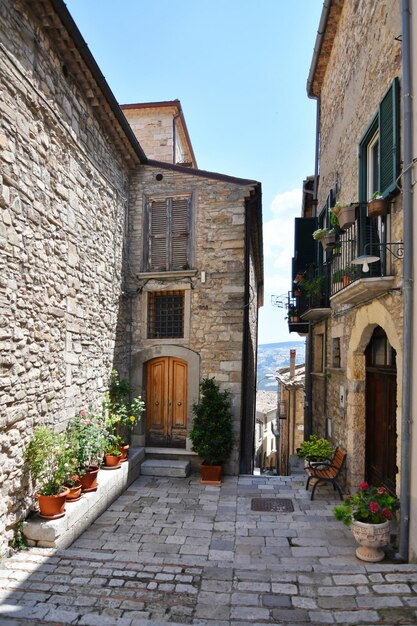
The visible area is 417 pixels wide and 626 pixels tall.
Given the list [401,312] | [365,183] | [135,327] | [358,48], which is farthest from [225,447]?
[358,48]

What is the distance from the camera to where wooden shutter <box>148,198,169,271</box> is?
8812 mm

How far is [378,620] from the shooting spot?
3305 mm

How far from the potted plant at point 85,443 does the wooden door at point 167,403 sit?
7.54 feet

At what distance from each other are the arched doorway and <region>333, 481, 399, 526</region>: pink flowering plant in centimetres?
89

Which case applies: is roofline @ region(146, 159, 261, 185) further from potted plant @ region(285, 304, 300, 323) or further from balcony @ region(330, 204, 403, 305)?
potted plant @ region(285, 304, 300, 323)

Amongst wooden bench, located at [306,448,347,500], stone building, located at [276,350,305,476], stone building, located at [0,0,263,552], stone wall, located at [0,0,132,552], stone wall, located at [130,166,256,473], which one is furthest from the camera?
stone building, located at [276,350,305,476]

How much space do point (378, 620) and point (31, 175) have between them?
5.89 m

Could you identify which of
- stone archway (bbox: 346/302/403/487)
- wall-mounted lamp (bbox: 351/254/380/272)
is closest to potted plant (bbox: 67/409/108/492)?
stone archway (bbox: 346/302/403/487)

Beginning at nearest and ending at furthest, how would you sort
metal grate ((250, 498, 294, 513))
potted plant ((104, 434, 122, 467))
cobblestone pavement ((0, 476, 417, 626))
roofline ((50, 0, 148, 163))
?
cobblestone pavement ((0, 476, 417, 626)) → roofline ((50, 0, 148, 163)) → metal grate ((250, 498, 294, 513)) → potted plant ((104, 434, 122, 467))

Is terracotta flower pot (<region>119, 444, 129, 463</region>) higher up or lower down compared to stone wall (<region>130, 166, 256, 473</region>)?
lower down

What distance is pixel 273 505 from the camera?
6.50 metres

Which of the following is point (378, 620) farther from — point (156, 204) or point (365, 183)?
point (156, 204)

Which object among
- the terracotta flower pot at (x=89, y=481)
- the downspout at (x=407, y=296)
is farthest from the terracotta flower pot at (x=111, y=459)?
the downspout at (x=407, y=296)

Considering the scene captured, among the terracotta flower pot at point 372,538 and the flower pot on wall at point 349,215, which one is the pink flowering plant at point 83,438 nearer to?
the terracotta flower pot at point 372,538
